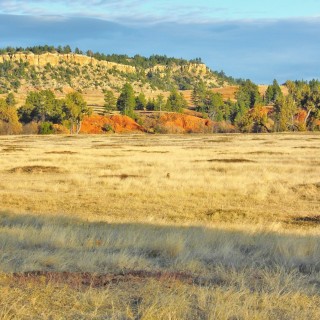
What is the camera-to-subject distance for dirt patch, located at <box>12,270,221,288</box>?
22.2 feet

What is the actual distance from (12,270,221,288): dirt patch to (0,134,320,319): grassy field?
2cm

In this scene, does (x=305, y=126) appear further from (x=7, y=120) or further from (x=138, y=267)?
(x=138, y=267)

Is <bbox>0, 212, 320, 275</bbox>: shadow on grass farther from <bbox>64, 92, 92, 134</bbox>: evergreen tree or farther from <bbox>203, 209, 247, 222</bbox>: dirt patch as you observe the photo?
<bbox>64, 92, 92, 134</bbox>: evergreen tree

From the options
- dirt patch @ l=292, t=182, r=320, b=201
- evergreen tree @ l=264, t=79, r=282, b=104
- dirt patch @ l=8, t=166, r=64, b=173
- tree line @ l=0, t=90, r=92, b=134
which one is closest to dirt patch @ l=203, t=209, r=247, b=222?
dirt patch @ l=292, t=182, r=320, b=201

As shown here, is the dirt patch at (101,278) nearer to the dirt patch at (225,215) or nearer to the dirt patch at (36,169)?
the dirt patch at (225,215)

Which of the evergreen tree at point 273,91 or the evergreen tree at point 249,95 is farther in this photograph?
the evergreen tree at point 273,91

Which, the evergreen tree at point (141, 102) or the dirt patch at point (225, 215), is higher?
the evergreen tree at point (141, 102)

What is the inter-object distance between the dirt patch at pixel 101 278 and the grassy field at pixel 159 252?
0.8 inches

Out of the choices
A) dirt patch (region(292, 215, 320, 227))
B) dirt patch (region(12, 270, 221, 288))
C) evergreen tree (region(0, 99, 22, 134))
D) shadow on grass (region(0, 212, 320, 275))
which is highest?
dirt patch (region(12, 270, 221, 288))

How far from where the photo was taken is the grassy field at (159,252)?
589 cm

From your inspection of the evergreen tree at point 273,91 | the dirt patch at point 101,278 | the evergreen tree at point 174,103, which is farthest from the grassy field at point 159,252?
the evergreen tree at point 273,91

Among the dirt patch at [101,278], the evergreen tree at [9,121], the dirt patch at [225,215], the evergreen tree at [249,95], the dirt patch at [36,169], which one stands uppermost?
the evergreen tree at [249,95]

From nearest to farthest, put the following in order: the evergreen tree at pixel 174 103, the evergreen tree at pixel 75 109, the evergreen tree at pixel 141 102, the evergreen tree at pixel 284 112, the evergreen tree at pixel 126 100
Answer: the evergreen tree at pixel 75 109, the evergreen tree at pixel 284 112, the evergreen tree at pixel 126 100, the evergreen tree at pixel 174 103, the evergreen tree at pixel 141 102

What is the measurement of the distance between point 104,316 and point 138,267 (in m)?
2.65
